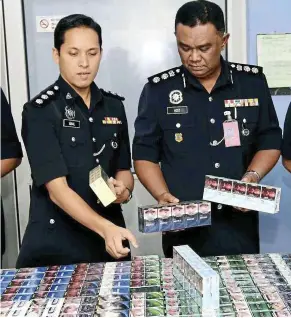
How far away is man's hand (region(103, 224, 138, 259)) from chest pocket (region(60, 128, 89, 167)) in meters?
0.33

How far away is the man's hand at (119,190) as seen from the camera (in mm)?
1487

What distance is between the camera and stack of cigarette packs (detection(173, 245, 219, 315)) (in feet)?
3.47

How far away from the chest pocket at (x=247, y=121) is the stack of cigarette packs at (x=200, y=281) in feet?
2.53

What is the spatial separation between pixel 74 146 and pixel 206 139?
0.53 metres

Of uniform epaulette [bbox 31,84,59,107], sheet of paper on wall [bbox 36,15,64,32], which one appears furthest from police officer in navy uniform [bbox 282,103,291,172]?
sheet of paper on wall [bbox 36,15,64,32]

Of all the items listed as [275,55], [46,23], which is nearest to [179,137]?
[275,55]

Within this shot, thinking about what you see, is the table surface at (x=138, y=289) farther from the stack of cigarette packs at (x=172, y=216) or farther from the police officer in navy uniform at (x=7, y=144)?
the police officer in navy uniform at (x=7, y=144)

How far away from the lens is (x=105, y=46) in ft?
8.38

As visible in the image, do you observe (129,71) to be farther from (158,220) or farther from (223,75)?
(158,220)

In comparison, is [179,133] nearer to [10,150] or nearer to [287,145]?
[287,145]

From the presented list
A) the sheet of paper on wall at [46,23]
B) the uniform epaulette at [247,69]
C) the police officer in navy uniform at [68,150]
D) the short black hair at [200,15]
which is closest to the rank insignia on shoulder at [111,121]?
the police officer in navy uniform at [68,150]

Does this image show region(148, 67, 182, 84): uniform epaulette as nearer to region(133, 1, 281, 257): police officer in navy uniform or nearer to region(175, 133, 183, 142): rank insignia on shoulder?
region(133, 1, 281, 257): police officer in navy uniform

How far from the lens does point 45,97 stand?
1.60 meters

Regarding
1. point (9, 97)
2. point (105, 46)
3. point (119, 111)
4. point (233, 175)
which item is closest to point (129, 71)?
point (105, 46)
